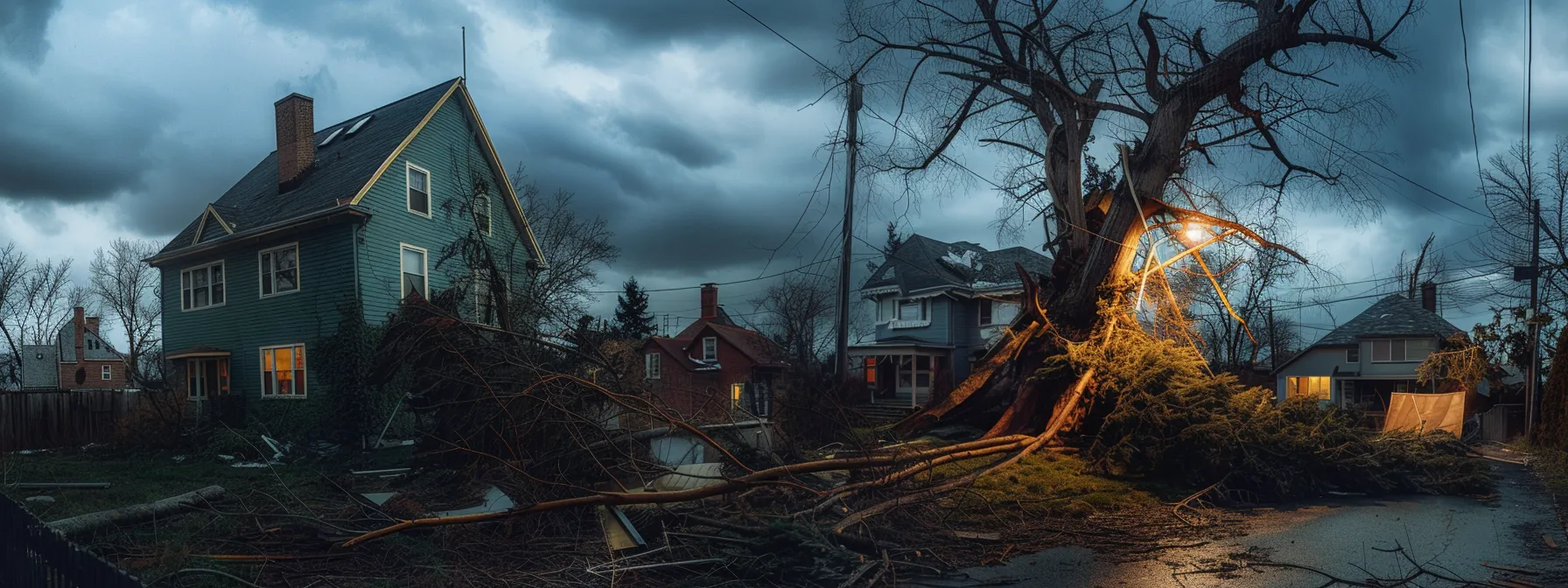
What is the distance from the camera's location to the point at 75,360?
5944 centimetres

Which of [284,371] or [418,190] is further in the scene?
[418,190]

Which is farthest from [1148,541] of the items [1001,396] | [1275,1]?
[1275,1]

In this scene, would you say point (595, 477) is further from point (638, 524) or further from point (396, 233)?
point (396, 233)

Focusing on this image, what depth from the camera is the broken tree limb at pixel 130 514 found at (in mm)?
7546

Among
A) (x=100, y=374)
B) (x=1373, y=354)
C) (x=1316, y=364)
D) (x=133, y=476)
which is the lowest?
(x=100, y=374)

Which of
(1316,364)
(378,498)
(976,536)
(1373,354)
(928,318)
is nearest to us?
(976,536)

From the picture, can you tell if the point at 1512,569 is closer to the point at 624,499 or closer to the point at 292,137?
the point at 624,499

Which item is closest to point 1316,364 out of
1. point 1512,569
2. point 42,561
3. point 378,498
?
point 1512,569

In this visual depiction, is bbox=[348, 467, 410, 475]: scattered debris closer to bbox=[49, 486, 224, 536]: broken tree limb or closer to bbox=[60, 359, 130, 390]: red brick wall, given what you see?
bbox=[49, 486, 224, 536]: broken tree limb

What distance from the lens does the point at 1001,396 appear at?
14.0 m

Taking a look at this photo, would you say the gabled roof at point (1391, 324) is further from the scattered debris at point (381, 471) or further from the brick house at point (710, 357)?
the scattered debris at point (381, 471)

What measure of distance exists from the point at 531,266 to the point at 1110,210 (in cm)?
1710

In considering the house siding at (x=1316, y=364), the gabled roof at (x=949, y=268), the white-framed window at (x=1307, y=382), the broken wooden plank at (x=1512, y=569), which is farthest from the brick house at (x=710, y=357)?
the broken wooden plank at (x=1512, y=569)

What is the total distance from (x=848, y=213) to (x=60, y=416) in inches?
829
